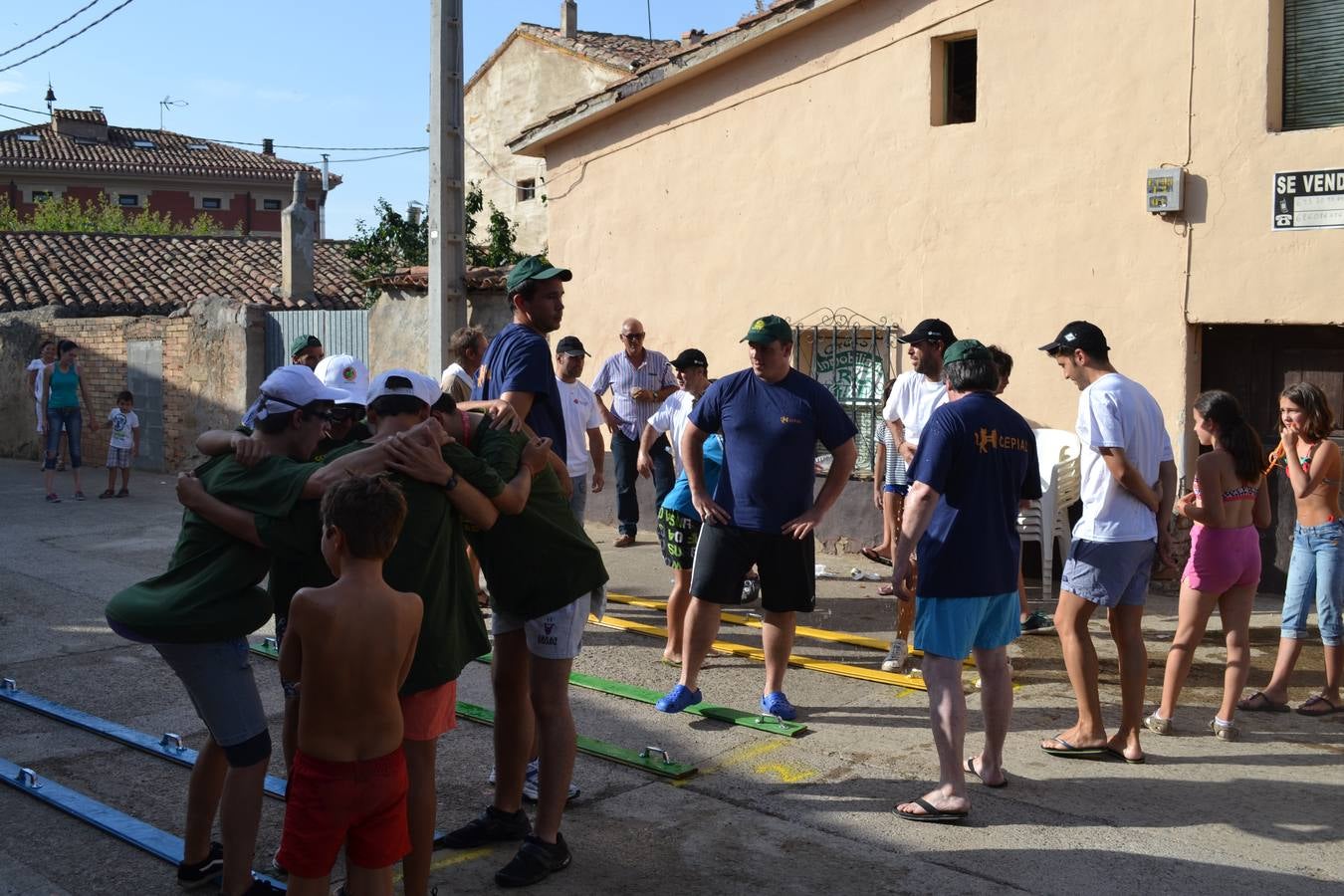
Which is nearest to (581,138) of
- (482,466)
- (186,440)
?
(186,440)

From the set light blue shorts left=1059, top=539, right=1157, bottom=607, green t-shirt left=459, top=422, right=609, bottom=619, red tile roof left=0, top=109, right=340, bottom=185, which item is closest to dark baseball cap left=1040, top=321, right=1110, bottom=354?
light blue shorts left=1059, top=539, right=1157, bottom=607

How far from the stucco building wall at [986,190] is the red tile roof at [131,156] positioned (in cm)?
4634

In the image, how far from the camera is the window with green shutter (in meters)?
8.67

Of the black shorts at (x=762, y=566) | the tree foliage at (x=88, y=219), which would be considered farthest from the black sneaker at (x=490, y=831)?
the tree foliage at (x=88, y=219)

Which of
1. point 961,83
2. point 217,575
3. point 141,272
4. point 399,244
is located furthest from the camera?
point 141,272

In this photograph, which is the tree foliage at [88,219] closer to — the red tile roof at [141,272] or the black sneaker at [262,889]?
the red tile roof at [141,272]

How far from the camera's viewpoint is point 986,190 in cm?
1012

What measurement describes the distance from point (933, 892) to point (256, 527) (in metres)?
2.55

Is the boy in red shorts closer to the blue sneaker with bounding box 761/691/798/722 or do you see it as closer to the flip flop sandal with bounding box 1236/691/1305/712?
the blue sneaker with bounding box 761/691/798/722

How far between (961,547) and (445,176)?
8.92m

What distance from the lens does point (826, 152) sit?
11.2 metres

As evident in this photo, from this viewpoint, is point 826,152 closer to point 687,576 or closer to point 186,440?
point 687,576

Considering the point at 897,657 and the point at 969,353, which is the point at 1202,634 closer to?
the point at 897,657

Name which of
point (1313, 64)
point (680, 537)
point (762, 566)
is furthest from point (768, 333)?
point (1313, 64)
